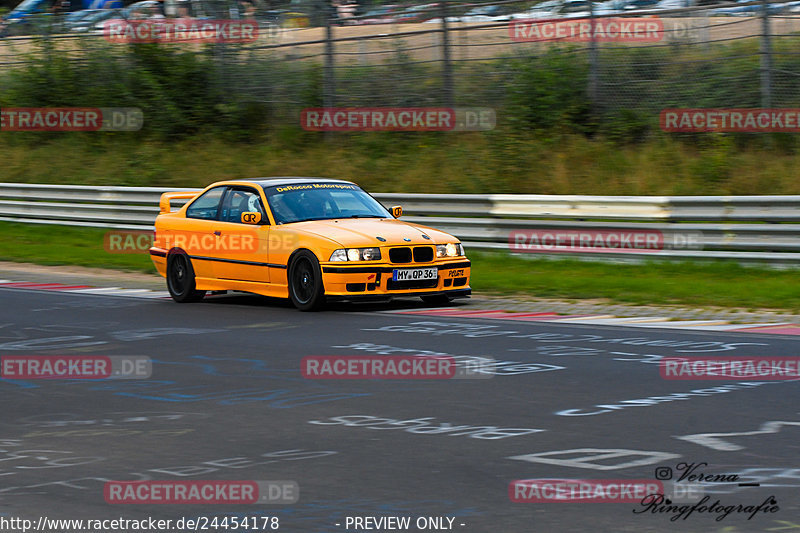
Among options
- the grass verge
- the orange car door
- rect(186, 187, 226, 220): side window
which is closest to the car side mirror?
the orange car door

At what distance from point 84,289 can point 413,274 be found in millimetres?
5303

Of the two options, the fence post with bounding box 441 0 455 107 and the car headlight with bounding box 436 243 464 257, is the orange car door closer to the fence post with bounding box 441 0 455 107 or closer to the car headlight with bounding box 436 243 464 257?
the car headlight with bounding box 436 243 464 257

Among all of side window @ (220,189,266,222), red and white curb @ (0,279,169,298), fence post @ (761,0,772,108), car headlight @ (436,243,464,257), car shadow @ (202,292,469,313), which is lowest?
car shadow @ (202,292,469,313)

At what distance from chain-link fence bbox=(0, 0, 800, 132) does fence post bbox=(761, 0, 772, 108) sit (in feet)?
0.07

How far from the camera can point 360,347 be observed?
10.0 meters

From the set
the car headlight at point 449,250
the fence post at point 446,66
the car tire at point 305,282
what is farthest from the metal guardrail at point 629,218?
the car tire at point 305,282

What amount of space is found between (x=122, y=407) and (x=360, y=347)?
277 centimetres

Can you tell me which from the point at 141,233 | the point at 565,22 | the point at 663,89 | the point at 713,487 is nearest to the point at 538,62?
the point at 565,22

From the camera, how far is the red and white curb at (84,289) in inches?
600

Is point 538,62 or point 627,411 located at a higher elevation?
point 538,62

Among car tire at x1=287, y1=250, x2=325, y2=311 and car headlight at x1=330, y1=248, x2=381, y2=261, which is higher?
car headlight at x1=330, y1=248, x2=381, y2=261

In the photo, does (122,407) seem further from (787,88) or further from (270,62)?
(270,62)

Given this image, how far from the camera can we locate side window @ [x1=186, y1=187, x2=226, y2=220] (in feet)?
46.6

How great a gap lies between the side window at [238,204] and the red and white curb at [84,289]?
5.65 ft
